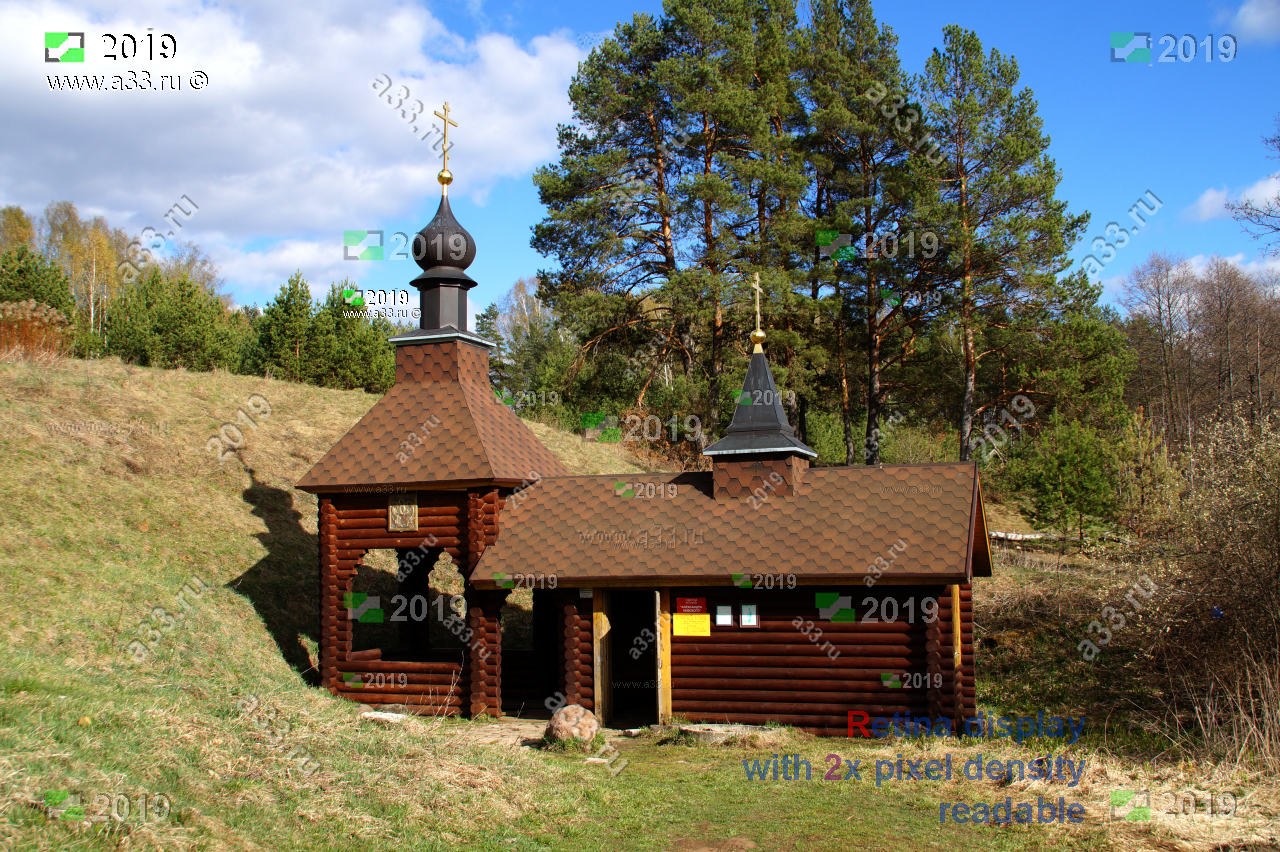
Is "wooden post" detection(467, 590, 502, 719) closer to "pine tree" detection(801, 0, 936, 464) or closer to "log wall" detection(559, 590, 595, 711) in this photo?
"log wall" detection(559, 590, 595, 711)

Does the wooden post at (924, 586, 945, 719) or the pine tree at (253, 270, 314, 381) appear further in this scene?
the pine tree at (253, 270, 314, 381)

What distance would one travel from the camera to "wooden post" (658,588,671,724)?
12.5 meters

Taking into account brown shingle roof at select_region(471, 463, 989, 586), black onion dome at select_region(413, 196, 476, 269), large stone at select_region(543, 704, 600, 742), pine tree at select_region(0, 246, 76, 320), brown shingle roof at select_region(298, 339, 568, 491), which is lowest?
large stone at select_region(543, 704, 600, 742)

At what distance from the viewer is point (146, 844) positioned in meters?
5.86

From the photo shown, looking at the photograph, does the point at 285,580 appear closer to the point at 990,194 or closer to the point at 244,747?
the point at 244,747

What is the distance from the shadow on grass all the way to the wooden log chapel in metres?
1.95

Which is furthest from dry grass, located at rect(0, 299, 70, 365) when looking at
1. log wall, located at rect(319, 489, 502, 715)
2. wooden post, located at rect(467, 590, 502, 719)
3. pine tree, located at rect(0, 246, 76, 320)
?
wooden post, located at rect(467, 590, 502, 719)

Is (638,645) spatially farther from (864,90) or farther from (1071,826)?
(864,90)

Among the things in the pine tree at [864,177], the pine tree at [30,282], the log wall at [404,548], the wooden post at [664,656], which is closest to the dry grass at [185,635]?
the log wall at [404,548]

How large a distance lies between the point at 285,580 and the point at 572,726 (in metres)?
8.67

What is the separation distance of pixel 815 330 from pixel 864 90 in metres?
6.70

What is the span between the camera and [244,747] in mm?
7895

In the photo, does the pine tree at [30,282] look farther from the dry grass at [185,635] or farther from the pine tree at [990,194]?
the pine tree at [990,194]

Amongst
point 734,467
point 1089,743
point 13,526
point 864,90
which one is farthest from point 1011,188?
point 13,526
